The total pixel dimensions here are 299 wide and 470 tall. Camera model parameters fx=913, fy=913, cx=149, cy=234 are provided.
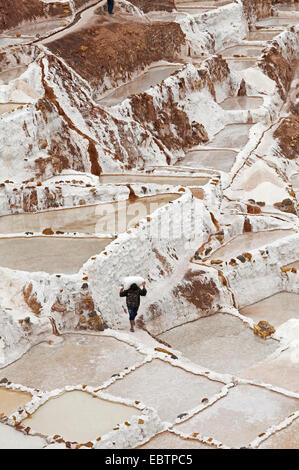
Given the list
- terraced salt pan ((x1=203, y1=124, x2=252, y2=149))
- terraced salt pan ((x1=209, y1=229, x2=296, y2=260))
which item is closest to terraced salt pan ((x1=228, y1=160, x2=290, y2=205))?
terraced salt pan ((x1=209, y1=229, x2=296, y2=260))

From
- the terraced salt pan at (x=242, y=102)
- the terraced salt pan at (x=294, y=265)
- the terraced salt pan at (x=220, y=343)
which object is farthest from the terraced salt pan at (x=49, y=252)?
the terraced salt pan at (x=242, y=102)

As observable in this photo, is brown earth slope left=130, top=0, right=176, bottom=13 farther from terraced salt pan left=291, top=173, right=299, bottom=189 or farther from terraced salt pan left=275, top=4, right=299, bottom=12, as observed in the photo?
terraced salt pan left=291, top=173, right=299, bottom=189

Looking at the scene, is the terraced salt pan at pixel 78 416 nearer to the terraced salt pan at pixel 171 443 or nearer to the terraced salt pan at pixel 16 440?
the terraced salt pan at pixel 16 440

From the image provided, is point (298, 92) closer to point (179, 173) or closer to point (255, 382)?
point (179, 173)

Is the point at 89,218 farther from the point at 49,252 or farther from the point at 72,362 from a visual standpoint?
the point at 72,362

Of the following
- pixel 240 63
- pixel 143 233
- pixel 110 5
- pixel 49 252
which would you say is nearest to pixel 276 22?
pixel 240 63

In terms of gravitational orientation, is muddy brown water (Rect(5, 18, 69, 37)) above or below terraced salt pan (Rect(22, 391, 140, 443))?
above
